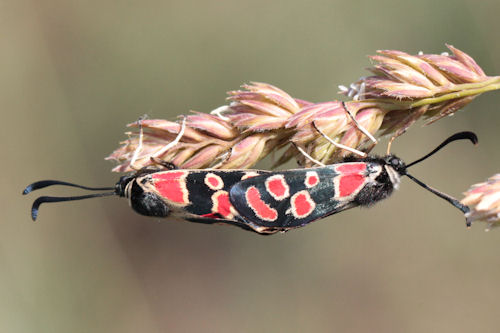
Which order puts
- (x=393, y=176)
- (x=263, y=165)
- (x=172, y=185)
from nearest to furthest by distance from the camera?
(x=393, y=176) → (x=172, y=185) → (x=263, y=165)

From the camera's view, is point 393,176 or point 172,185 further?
point 172,185

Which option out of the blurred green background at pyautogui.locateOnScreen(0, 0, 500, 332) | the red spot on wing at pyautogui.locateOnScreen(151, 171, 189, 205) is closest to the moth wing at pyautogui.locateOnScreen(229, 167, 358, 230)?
the red spot on wing at pyautogui.locateOnScreen(151, 171, 189, 205)

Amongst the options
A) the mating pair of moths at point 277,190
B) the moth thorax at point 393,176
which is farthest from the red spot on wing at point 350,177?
the moth thorax at point 393,176

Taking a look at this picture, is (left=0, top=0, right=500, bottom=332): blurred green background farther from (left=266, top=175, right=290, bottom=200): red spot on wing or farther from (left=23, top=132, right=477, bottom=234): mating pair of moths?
(left=266, top=175, right=290, bottom=200): red spot on wing

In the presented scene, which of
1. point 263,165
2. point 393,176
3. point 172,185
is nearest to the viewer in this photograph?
point 393,176

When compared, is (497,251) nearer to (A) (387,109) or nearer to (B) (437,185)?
(B) (437,185)

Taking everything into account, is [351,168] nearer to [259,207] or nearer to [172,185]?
[259,207]

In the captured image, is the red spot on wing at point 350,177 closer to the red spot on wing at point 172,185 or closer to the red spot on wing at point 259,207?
the red spot on wing at point 259,207

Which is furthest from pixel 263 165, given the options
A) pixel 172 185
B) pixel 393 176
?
pixel 393 176
